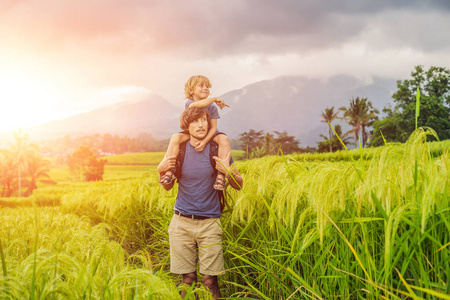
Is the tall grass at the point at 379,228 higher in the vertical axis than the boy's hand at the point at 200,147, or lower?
lower

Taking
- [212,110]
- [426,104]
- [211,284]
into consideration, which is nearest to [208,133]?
[212,110]

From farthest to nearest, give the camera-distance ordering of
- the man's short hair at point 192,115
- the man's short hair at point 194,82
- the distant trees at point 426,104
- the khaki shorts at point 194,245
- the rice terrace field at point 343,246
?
the distant trees at point 426,104 < the man's short hair at point 194,82 < the man's short hair at point 192,115 < the khaki shorts at point 194,245 < the rice terrace field at point 343,246

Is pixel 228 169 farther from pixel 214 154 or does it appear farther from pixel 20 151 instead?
pixel 20 151

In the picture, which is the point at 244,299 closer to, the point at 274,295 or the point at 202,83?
the point at 274,295

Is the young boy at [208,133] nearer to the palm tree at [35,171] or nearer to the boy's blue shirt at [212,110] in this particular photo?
the boy's blue shirt at [212,110]

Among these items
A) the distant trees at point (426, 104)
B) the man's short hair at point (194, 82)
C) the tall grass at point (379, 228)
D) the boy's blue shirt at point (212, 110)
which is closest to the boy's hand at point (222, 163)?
the boy's blue shirt at point (212, 110)

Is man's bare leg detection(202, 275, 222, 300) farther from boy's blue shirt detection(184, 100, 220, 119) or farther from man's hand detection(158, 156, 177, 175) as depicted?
boy's blue shirt detection(184, 100, 220, 119)

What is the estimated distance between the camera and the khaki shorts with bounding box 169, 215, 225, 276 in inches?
110

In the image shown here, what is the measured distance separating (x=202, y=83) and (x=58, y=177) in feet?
206

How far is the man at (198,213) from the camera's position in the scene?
2.81 m

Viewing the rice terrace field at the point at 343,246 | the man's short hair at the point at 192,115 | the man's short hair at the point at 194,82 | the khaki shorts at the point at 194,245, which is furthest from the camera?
the man's short hair at the point at 194,82

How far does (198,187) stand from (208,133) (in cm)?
53

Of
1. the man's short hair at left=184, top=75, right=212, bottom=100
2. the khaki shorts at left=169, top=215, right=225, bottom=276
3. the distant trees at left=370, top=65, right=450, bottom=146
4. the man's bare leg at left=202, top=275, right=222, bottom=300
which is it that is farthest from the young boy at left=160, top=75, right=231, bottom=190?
the distant trees at left=370, top=65, right=450, bottom=146

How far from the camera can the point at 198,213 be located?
2.84 metres
